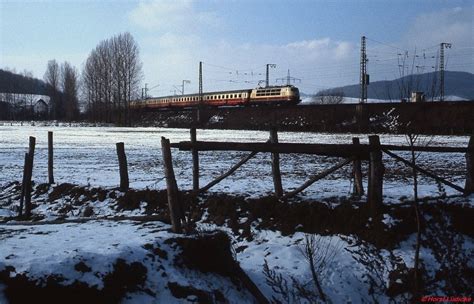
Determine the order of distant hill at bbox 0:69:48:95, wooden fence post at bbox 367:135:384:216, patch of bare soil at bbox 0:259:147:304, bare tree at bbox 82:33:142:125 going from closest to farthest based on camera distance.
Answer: patch of bare soil at bbox 0:259:147:304 < wooden fence post at bbox 367:135:384:216 < bare tree at bbox 82:33:142:125 < distant hill at bbox 0:69:48:95

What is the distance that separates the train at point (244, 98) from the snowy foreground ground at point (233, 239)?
1250 inches

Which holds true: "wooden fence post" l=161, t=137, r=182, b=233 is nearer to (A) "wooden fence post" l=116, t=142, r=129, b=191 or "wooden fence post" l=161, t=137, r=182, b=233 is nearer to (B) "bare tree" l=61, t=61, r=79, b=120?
(A) "wooden fence post" l=116, t=142, r=129, b=191

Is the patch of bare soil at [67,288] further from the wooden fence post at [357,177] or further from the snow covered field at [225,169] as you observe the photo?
the wooden fence post at [357,177]

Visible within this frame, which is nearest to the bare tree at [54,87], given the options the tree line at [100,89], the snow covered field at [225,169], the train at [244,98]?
the tree line at [100,89]

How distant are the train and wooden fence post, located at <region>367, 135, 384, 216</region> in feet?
122

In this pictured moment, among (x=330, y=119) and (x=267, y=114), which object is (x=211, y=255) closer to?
(x=330, y=119)

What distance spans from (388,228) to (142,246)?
484 centimetres

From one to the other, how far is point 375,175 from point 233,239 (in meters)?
3.08

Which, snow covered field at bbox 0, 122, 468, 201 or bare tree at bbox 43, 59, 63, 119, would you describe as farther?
bare tree at bbox 43, 59, 63, 119

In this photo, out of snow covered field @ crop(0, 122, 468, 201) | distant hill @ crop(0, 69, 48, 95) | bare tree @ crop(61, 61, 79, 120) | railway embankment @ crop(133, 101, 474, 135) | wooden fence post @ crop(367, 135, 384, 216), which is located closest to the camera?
wooden fence post @ crop(367, 135, 384, 216)

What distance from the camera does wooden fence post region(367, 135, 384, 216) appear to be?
8.16 m
